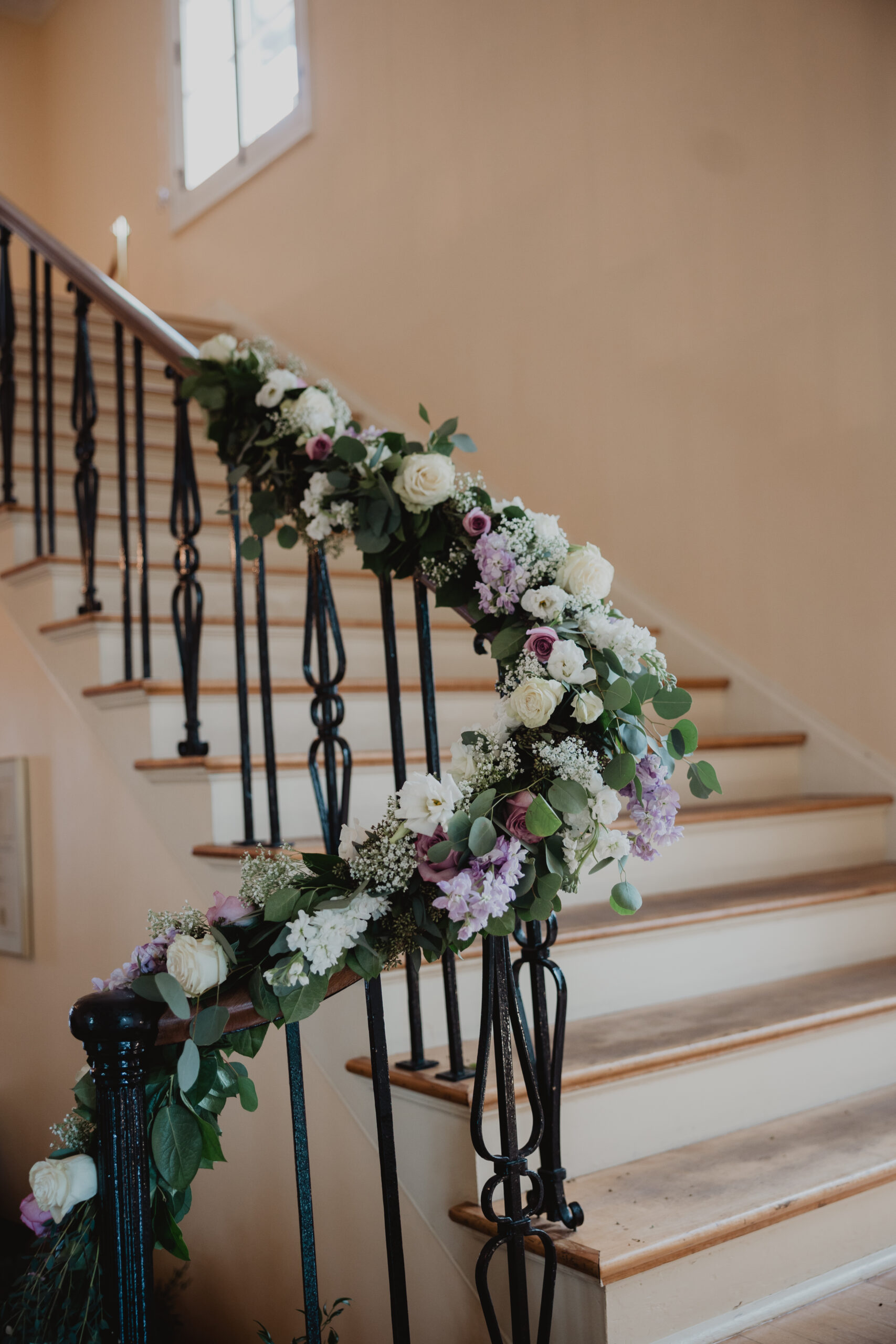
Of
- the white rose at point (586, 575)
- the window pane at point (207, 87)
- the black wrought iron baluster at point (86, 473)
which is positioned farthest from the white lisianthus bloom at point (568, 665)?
the window pane at point (207, 87)

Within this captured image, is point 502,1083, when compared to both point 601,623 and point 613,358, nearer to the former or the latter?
point 601,623

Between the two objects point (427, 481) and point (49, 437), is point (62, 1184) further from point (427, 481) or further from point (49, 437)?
point (49, 437)

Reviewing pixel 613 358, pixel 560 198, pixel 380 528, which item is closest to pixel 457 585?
pixel 380 528

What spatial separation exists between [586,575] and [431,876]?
442mm

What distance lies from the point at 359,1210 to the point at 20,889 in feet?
4.75

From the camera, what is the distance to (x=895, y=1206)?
1773 millimetres

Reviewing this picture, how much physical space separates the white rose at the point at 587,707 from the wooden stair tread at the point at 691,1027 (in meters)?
0.66

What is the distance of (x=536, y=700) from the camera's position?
4.26ft

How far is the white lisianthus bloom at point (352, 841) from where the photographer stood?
52.1 inches

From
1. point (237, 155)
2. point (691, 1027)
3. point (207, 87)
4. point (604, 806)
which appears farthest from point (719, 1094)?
point (207, 87)

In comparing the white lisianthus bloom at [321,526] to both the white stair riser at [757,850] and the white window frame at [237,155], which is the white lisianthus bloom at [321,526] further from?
the white window frame at [237,155]

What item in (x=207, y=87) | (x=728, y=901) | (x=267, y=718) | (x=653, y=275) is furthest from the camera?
(x=207, y=87)

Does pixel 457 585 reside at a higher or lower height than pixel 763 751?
higher

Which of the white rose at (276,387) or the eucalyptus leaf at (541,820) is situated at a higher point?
the white rose at (276,387)
